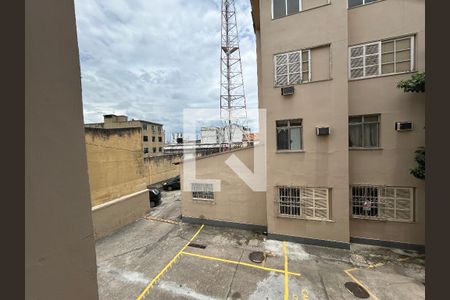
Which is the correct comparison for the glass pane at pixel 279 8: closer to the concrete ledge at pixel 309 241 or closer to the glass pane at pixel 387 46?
the glass pane at pixel 387 46

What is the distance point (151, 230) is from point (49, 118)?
35.0 feet

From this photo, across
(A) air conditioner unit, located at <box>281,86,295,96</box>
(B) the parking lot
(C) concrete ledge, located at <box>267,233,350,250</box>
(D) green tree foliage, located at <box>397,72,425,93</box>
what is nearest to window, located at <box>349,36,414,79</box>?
(D) green tree foliage, located at <box>397,72,425,93</box>

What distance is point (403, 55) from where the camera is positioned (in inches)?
296

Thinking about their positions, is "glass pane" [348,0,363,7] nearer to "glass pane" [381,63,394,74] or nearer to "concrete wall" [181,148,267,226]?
"glass pane" [381,63,394,74]

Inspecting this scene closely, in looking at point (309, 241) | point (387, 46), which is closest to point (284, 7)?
point (387, 46)

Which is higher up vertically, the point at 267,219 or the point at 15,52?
the point at 15,52

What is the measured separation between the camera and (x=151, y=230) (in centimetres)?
1046

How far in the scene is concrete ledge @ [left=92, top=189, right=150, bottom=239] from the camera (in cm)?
966

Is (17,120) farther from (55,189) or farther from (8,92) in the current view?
(55,189)

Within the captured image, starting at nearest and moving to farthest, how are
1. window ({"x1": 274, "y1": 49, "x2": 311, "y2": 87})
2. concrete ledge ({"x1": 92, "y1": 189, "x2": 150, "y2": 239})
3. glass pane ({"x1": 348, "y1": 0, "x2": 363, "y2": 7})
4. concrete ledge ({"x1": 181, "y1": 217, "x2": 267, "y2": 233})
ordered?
glass pane ({"x1": 348, "y1": 0, "x2": 363, "y2": 7})
window ({"x1": 274, "y1": 49, "x2": 311, "y2": 87})
concrete ledge ({"x1": 92, "y1": 189, "x2": 150, "y2": 239})
concrete ledge ({"x1": 181, "y1": 217, "x2": 267, "y2": 233})

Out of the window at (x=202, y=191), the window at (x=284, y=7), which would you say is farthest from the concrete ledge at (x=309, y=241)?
the window at (x=284, y=7)

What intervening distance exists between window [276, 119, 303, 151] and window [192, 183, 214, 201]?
425 centimetres

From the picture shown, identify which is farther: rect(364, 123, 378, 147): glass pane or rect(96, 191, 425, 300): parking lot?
rect(364, 123, 378, 147): glass pane

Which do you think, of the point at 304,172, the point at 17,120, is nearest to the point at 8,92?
the point at 17,120
